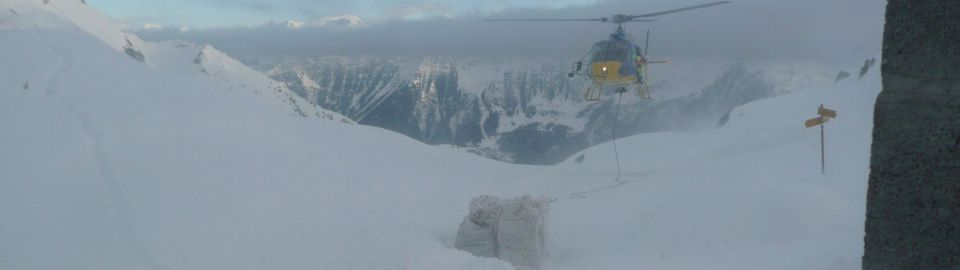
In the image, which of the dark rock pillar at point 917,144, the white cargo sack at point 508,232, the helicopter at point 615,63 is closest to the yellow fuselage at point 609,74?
the helicopter at point 615,63

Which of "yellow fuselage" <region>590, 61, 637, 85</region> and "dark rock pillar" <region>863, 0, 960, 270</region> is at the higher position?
"dark rock pillar" <region>863, 0, 960, 270</region>

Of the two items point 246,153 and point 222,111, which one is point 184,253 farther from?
point 222,111

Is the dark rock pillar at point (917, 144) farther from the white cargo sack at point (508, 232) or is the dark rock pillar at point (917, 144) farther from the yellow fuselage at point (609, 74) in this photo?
the yellow fuselage at point (609, 74)

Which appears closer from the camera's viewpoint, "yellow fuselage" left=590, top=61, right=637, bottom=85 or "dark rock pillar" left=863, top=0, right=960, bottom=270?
"dark rock pillar" left=863, top=0, right=960, bottom=270

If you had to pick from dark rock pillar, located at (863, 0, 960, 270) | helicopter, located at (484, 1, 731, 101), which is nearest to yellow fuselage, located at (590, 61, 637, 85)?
helicopter, located at (484, 1, 731, 101)

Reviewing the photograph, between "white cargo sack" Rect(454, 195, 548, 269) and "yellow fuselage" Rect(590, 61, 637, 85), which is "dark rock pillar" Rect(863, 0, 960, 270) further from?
"yellow fuselage" Rect(590, 61, 637, 85)

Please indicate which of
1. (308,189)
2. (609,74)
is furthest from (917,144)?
(609,74)

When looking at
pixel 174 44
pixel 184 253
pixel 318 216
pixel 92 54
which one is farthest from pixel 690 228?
pixel 174 44

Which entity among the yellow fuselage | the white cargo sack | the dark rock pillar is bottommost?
the white cargo sack
